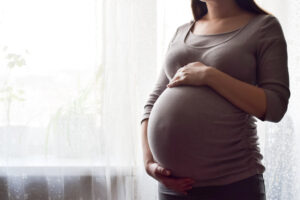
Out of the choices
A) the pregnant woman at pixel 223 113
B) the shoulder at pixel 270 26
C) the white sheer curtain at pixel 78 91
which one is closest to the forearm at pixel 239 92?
the pregnant woman at pixel 223 113

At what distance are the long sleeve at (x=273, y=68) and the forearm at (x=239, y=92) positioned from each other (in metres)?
0.02

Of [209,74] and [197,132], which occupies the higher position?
[209,74]

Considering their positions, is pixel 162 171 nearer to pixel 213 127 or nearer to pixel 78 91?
pixel 213 127

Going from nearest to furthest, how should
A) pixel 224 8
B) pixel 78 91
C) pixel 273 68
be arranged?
pixel 273 68, pixel 224 8, pixel 78 91

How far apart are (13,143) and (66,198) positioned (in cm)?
32

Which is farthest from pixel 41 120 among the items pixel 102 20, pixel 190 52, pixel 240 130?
pixel 240 130

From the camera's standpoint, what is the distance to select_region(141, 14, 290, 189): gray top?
882 mm

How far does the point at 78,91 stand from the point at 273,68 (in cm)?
83

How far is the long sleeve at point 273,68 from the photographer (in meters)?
0.88

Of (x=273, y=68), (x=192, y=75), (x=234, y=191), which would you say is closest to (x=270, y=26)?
(x=273, y=68)

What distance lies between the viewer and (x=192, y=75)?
931 mm

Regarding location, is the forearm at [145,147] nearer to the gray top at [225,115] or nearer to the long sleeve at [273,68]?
the gray top at [225,115]

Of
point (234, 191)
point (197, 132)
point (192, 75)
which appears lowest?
point (234, 191)

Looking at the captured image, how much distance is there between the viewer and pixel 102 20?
4.60 ft
